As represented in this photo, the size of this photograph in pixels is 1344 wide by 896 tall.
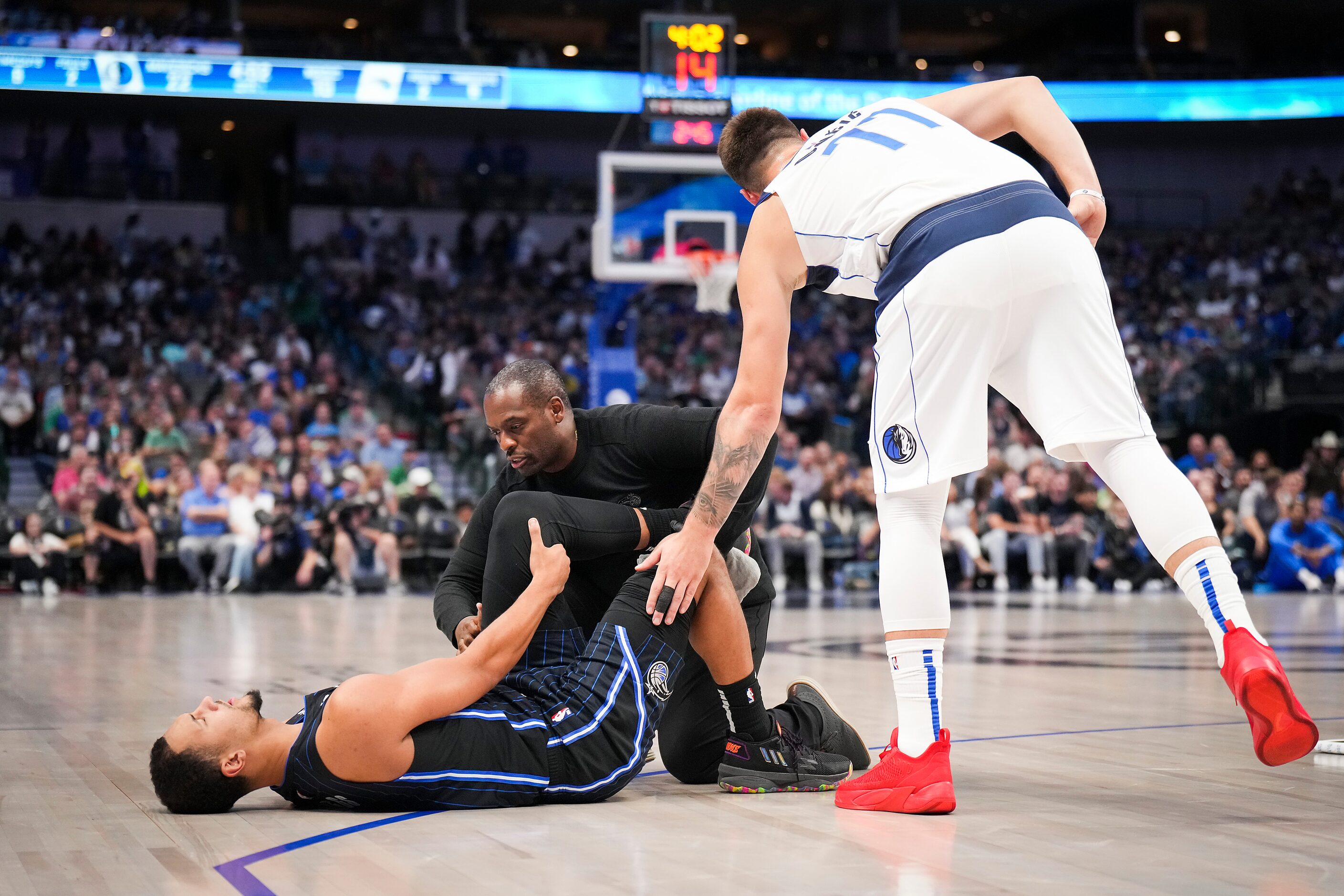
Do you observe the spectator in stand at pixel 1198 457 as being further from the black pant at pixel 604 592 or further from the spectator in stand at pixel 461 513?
the black pant at pixel 604 592

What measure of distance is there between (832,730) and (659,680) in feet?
2.30

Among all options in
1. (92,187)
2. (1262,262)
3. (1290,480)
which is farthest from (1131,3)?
(92,187)

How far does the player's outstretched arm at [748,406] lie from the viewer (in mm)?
3264

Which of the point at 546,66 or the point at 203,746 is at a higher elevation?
the point at 546,66

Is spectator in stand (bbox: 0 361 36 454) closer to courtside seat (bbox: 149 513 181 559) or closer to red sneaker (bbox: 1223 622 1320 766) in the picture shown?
courtside seat (bbox: 149 513 181 559)

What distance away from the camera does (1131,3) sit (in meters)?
24.8

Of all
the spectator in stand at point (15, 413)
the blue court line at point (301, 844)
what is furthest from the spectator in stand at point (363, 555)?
the blue court line at point (301, 844)

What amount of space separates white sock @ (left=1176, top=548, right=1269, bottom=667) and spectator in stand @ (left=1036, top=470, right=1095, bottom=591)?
1098 centimetres

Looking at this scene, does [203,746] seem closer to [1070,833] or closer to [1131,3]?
[1070,833]

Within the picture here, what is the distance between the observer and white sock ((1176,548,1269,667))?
9.77 ft

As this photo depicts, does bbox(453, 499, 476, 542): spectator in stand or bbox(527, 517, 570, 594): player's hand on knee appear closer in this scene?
bbox(527, 517, 570, 594): player's hand on knee

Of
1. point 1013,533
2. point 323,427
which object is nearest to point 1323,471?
point 1013,533

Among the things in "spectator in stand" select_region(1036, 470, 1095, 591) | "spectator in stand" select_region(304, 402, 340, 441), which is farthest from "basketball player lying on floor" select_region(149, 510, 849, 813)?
"spectator in stand" select_region(304, 402, 340, 441)

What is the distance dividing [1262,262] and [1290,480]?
1025 cm
